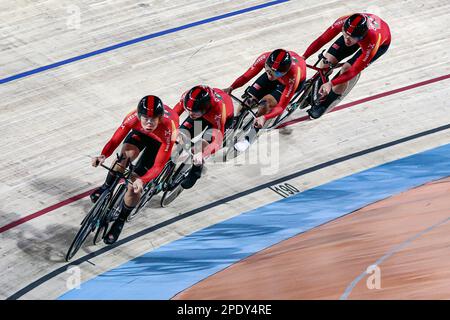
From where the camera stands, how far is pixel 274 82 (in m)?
10.3

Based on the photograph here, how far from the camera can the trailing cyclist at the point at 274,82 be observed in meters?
9.81

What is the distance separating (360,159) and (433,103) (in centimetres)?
142

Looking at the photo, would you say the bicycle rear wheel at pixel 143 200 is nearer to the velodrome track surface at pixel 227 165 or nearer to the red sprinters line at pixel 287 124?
the velodrome track surface at pixel 227 165

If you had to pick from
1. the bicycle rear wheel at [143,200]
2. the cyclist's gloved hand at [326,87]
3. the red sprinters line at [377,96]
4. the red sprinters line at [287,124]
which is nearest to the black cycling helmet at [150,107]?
the bicycle rear wheel at [143,200]

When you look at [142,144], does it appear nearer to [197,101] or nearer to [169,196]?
[197,101]

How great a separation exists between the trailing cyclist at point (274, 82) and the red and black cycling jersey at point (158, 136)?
3.62 ft

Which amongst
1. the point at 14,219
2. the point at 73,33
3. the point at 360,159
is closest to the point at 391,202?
the point at 360,159

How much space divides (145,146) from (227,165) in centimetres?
151

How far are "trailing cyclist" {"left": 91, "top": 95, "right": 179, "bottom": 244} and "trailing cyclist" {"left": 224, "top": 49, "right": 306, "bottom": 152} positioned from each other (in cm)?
108

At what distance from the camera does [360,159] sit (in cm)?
1045

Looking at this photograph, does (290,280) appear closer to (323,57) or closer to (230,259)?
(230,259)

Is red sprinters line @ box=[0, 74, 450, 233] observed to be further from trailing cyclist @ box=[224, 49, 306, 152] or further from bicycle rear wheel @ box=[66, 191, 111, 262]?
trailing cyclist @ box=[224, 49, 306, 152]

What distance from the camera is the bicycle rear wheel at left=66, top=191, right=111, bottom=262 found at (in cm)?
880

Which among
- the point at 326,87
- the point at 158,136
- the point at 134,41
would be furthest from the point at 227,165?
the point at 134,41
